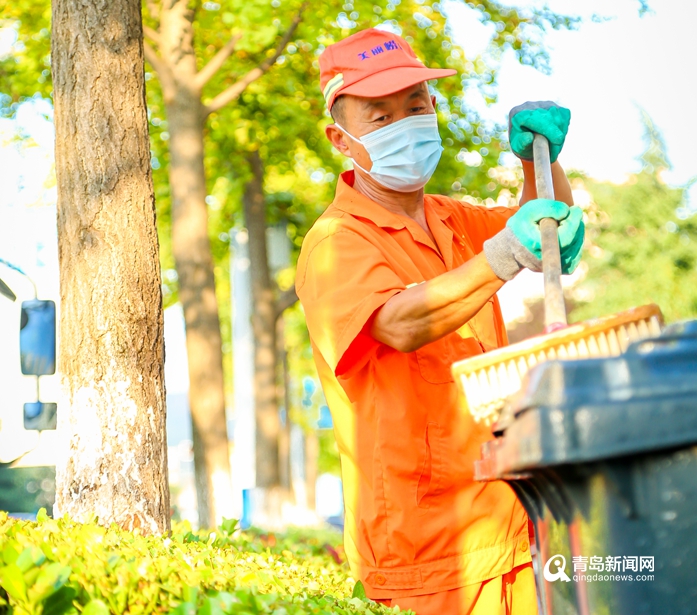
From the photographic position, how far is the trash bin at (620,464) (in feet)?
5.19

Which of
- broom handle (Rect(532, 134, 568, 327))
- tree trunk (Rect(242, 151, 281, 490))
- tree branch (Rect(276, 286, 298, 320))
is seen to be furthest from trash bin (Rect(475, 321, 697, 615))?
tree trunk (Rect(242, 151, 281, 490))

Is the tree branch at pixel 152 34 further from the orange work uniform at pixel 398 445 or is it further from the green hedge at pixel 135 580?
the green hedge at pixel 135 580

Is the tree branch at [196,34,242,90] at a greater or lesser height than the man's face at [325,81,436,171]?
greater

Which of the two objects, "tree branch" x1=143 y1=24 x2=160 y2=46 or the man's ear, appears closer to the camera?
the man's ear

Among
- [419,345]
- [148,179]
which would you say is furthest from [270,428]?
[419,345]

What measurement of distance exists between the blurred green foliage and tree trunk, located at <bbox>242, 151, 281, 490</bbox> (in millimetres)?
20365

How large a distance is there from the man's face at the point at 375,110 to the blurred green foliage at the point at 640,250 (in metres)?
28.1

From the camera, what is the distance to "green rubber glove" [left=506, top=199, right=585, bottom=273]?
7.38ft

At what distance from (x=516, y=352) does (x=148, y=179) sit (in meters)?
2.03

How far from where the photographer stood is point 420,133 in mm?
3080

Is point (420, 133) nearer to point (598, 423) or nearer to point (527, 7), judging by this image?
point (598, 423)

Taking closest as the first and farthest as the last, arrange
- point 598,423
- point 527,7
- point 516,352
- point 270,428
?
point 598,423, point 516,352, point 527,7, point 270,428

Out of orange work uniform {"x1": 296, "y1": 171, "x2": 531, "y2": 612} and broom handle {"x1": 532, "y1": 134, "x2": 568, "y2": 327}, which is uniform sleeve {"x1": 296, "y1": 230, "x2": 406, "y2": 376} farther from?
broom handle {"x1": 532, "y1": 134, "x2": 568, "y2": 327}

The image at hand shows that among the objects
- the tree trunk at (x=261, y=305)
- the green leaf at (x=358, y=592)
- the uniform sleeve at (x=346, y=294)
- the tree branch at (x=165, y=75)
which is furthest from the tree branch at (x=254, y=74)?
the green leaf at (x=358, y=592)
